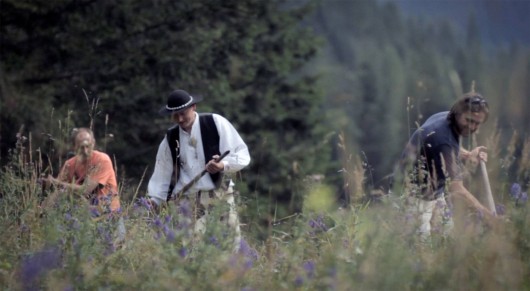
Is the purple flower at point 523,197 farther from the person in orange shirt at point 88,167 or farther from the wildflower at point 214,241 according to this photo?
the person in orange shirt at point 88,167

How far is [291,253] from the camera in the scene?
5.28 m

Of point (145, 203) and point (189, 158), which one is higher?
point (145, 203)

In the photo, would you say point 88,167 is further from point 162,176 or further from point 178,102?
point 178,102

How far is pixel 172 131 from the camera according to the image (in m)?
8.17

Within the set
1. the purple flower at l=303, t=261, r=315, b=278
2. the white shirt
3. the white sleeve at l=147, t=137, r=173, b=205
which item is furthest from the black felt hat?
the purple flower at l=303, t=261, r=315, b=278

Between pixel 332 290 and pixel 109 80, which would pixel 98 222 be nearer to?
pixel 332 290

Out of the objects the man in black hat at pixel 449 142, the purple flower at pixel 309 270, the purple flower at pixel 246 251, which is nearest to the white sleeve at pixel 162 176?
the purple flower at pixel 246 251

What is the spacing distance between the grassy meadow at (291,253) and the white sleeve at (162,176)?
1548mm

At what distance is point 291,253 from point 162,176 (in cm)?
303

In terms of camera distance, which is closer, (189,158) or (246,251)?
(246,251)

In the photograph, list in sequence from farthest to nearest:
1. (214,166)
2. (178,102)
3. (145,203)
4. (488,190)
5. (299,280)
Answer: (178,102) < (214,166) < (145,203) < (488,190) < (299,280)

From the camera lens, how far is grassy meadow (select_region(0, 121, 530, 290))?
478cm

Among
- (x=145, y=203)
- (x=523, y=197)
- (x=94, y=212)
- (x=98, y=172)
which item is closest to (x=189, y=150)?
(x=98, y=172)

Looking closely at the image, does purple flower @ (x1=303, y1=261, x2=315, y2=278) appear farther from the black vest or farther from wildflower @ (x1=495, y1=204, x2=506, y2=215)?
the black vest
